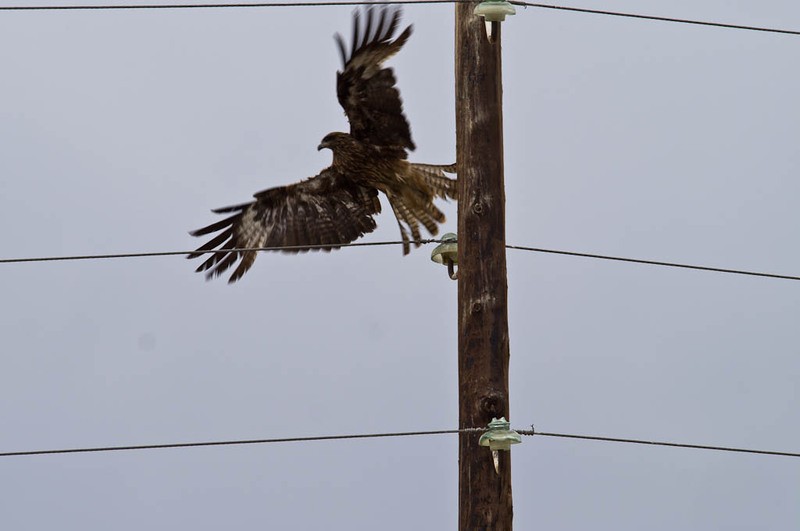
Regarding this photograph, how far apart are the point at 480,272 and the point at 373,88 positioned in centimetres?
380

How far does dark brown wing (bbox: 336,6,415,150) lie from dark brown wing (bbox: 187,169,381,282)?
575 millimetres

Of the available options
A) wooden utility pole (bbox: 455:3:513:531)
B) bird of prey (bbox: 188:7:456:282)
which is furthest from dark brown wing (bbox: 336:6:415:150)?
wooden utility pole (bbox: 455:3:513:531)

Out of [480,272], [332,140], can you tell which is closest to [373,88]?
[332,140]

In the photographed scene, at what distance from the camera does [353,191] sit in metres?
11.5

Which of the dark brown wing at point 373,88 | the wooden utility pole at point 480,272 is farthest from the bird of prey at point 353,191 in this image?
the wooden utility pole at point 480,272

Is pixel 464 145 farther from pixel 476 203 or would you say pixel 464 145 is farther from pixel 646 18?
pixel 646 18

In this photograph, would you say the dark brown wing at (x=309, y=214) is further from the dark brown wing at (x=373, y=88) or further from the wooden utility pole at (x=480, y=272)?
the wooden utility pole at (x=480, y=272)

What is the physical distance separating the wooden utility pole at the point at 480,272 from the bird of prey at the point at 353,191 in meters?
3.17

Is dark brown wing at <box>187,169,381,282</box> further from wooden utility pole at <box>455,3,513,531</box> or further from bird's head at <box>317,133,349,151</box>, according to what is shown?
wooden utility pole at <box>455,3,513,531</box>

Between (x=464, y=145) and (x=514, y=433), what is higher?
(x=464, y=145)

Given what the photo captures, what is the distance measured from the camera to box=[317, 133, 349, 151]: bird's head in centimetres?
1140

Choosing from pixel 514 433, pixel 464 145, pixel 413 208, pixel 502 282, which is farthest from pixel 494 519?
pixel 413 208

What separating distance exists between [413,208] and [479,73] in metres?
4.12

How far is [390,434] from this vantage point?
22.7ft
